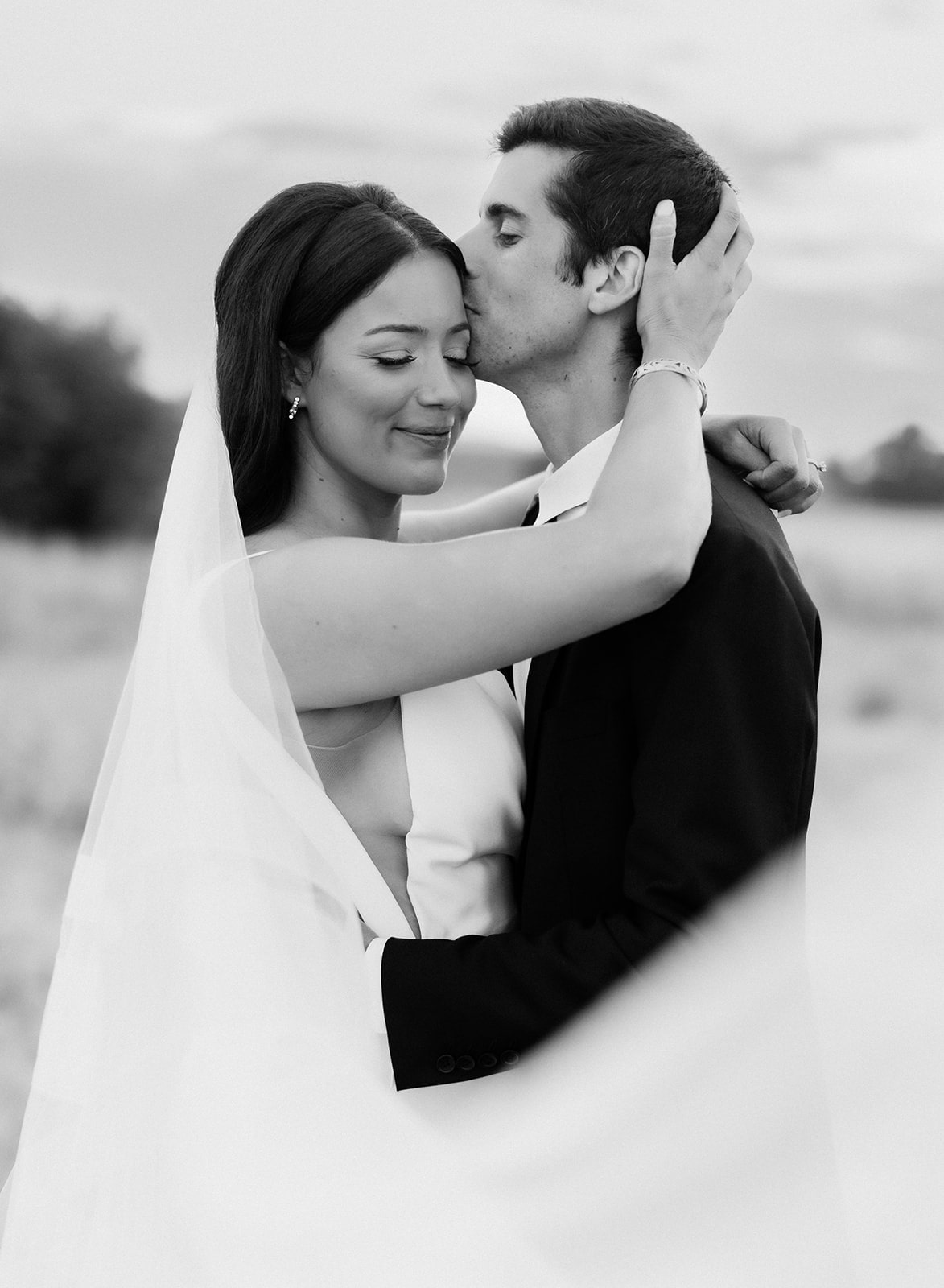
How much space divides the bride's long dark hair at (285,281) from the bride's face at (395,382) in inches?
1.2

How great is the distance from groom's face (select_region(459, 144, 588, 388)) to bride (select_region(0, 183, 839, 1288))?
0.29 feet

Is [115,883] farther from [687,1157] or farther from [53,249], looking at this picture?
[53,249]

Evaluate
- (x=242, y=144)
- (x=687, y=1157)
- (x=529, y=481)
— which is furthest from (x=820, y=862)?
(x=242, y=144)

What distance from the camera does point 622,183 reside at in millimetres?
1945

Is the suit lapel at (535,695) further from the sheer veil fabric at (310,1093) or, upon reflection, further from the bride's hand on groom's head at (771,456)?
the bride's hand on groom's head at (771,456)

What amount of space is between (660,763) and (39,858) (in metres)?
5.05

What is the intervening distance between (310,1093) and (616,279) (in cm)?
125

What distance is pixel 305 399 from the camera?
78.6 inches

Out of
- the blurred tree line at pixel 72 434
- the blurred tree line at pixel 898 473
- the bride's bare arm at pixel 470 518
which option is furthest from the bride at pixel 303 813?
the blurred tree line at pixel 72 434

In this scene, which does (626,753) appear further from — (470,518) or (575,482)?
(470,518)

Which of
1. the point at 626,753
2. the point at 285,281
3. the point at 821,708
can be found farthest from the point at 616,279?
the point at 821,708

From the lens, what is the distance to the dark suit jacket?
1.61m

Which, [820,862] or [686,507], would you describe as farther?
[820,862]

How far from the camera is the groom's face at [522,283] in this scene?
196 cm
